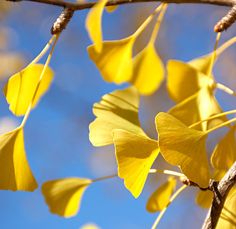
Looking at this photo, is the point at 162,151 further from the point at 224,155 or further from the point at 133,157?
the point at 224,155

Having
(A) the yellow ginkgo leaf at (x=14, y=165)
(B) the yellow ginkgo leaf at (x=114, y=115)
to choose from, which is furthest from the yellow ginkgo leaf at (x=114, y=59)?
(A) the yellow ginkgo leaf at (x=14, y=165)

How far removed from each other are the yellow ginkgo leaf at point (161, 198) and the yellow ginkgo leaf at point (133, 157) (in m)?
0.19

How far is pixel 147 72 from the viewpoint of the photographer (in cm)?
75

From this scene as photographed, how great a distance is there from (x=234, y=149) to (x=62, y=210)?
0.75 feet

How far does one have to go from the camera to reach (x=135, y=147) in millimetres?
484

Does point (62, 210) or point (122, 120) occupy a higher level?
point (122, 120)

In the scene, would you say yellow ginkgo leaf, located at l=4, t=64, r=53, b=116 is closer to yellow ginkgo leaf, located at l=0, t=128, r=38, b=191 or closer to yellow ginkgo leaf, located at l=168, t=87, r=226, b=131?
yellow ginkgo leaf, located at l=0, t=128, r=38, b=191

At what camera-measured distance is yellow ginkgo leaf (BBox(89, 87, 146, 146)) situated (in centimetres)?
55

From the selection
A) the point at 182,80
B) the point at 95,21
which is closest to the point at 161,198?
the point at 182,80

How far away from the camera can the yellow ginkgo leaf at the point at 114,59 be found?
624 mm

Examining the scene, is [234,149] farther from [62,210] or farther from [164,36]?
[164,36]

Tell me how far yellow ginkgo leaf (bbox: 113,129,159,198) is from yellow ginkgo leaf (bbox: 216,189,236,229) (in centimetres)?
10

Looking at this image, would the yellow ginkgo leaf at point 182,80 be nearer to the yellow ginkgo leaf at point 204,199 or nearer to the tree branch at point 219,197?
the yellow ginkgo leaf at point 204,199

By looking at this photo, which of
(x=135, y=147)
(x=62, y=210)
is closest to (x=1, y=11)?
(x=62, y=210)
